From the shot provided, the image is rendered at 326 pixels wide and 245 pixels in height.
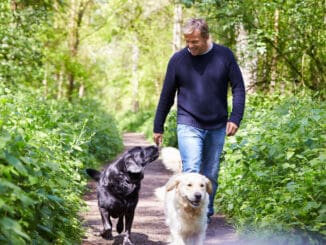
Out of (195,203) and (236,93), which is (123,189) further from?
(236,93)

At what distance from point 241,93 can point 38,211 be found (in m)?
2.69

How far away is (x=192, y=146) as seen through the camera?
5.57 meters

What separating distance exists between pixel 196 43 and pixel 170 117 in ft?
38.8

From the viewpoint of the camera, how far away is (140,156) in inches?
237

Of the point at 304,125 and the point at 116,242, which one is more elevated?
the point at 304,125

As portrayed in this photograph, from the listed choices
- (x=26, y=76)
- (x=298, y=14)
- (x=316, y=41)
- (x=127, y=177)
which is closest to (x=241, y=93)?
(x=127, y=177)

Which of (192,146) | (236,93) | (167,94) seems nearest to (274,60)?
(236,93)

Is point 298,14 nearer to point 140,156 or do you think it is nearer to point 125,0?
point 140,156

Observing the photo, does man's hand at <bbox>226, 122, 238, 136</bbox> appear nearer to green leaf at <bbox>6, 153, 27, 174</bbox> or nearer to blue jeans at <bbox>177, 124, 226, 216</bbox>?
blue jeans at <bbox>177, 124, 226, 216</bbox>

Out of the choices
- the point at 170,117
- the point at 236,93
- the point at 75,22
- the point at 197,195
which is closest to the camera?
the point at 197,195

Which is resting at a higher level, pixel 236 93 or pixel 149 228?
pixel 236 93

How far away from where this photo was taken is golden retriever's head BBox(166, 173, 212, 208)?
4.89 meters

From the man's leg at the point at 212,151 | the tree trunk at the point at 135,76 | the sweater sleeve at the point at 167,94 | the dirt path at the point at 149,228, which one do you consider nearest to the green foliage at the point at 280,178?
the dirt path at the point at 149,228

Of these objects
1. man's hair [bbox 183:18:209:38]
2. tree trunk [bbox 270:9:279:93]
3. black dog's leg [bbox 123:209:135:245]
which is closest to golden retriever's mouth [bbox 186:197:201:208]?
black dog's leg [bbox 123:209:135:245]
